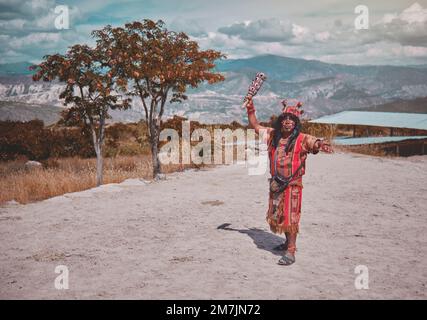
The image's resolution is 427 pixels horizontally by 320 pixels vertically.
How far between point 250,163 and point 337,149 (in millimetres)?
6320

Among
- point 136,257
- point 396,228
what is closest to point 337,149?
point 396,228

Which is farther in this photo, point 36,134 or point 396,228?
point 36,134

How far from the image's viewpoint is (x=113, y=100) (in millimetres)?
11438

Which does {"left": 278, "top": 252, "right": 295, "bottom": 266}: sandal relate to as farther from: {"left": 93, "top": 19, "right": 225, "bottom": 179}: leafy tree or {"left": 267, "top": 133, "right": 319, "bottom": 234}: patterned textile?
{"left": 93, "top": 19, "right": 225, "bottom": 179}: leafy tree

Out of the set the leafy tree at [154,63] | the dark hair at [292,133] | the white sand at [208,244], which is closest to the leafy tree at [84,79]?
the leafy tree at [154,63]

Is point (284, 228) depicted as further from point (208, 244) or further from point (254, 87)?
point (254, 87)

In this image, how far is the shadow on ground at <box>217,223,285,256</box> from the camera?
229 inches

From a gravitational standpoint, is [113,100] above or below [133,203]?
above

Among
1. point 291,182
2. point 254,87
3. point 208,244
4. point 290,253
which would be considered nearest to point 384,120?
point 254,87

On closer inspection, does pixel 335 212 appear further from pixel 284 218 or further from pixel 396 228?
pixel 284 218

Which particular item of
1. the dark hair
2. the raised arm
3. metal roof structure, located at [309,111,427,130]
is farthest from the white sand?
metal roof structure, located at [309,111,427,130]

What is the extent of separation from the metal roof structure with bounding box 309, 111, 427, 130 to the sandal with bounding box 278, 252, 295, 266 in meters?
16.7

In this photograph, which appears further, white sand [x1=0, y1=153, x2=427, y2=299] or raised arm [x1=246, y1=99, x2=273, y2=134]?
raised arm [x1=246, y1=99, x2=273, y2=134]

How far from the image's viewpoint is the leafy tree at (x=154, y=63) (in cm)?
1106
